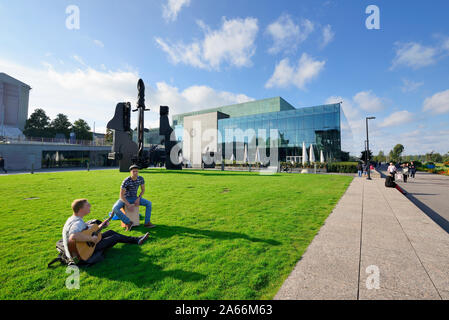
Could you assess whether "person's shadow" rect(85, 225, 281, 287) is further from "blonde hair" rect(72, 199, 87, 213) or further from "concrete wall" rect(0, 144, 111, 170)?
"concrete wall" rect(0, 144, 111, 170)

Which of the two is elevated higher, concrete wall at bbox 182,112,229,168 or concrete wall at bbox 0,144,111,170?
concrete wall at bbox 182,112,229,168

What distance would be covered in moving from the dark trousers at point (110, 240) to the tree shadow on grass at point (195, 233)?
2.21 feet

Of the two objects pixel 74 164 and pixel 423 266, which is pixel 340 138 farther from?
pixel 74 164

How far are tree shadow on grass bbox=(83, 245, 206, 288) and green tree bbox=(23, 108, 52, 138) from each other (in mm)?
64536

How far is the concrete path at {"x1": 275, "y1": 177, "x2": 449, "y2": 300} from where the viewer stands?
269cm

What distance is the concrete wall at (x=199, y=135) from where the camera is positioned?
55672mm

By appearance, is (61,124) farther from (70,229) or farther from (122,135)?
(70,229)

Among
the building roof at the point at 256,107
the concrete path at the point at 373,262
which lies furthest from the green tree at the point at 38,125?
the concrete path at the point at 373,262

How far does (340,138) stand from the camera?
37.1 m

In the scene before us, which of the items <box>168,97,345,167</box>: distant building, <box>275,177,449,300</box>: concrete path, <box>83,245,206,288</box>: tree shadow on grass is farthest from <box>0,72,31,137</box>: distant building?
<box>275,177,449,300</box>: concrete path

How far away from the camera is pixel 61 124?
171 feet

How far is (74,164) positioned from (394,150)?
449ft

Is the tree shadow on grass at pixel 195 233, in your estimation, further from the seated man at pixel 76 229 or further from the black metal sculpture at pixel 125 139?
the black metal sculpture at pixel 125 139
